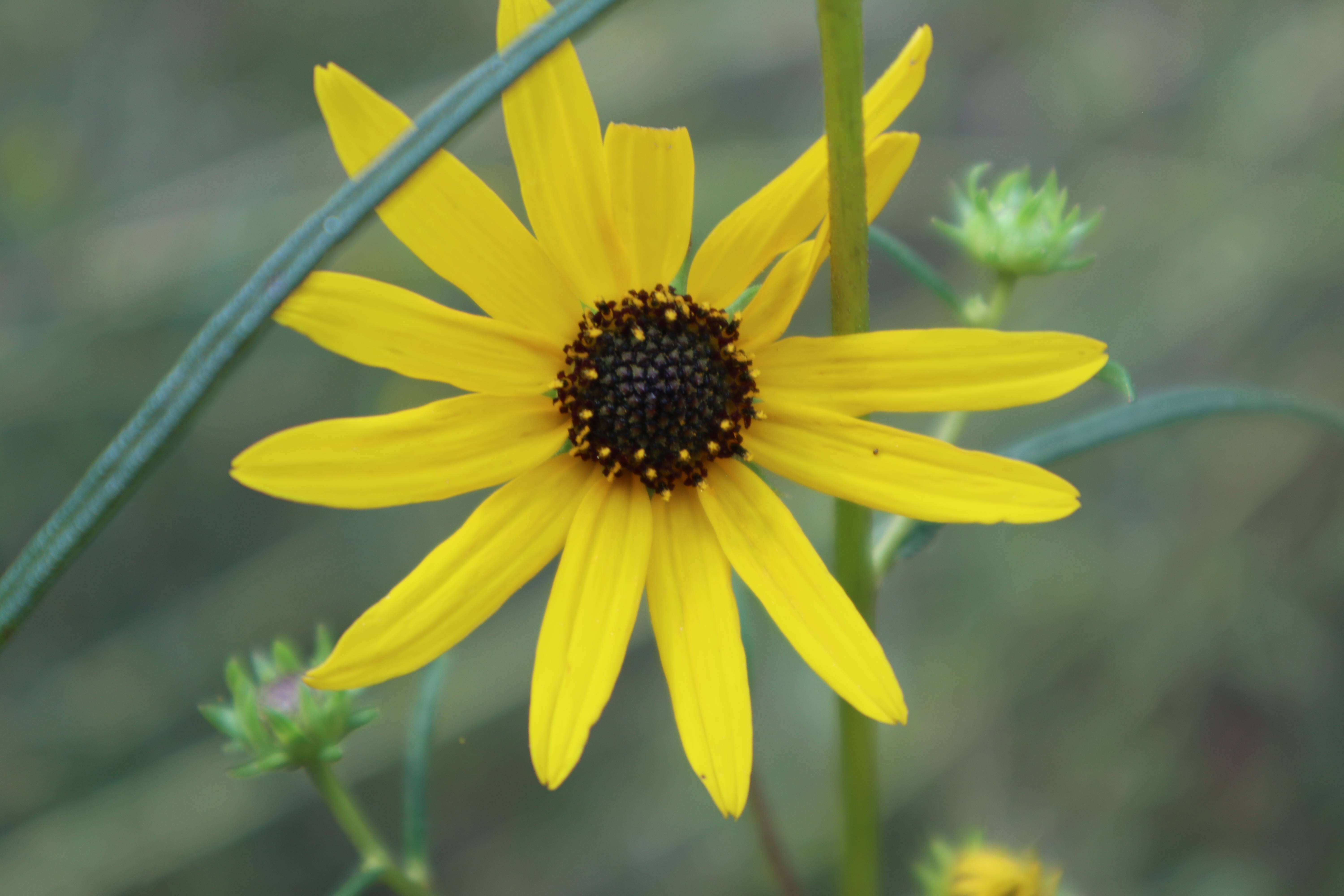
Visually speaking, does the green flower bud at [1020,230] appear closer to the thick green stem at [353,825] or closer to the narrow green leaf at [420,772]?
the narrow green leaf at [420,772]

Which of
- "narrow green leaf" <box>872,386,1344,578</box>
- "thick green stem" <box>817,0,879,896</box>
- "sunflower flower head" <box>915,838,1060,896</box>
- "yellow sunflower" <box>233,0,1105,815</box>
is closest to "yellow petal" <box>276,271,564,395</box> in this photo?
"yellow sunflower" <box>233,0,1105,815</box>

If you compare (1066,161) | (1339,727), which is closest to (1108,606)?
(1339,727)

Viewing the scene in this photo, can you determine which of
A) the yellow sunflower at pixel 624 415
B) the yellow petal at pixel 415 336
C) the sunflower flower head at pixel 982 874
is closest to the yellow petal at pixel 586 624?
the yellow sunflower at pixel 624 415

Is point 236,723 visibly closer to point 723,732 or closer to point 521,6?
point 723,732

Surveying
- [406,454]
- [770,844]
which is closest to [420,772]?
[770,844]

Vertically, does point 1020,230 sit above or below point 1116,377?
above

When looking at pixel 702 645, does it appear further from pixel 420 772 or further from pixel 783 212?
pixel 420 772

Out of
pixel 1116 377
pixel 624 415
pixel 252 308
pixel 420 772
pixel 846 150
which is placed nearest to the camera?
pixel 252 308

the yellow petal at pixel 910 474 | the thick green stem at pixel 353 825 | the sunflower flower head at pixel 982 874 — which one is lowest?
the sunflower flower head at pixel 982 874
